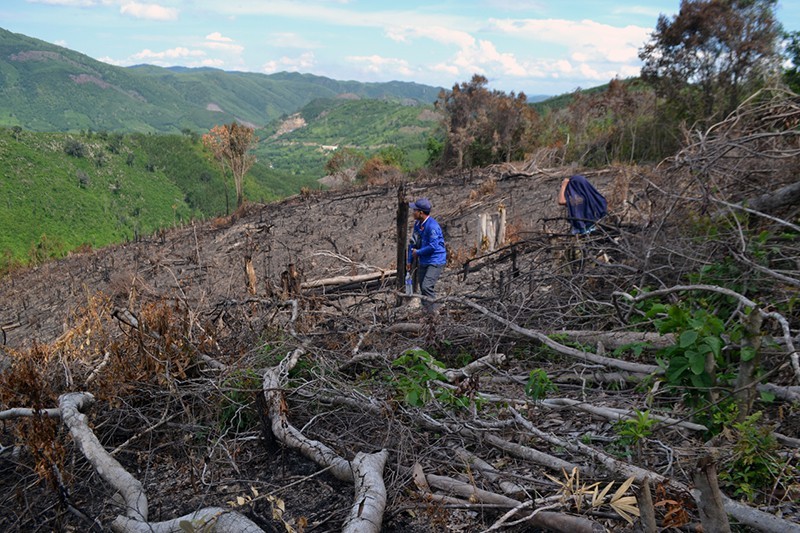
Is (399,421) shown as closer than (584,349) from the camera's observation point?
Yes

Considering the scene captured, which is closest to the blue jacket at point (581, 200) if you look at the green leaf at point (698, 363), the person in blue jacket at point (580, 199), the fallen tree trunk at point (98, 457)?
the person in blue jacket at point (580, 199)

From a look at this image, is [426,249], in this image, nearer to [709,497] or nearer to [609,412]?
[609,412]

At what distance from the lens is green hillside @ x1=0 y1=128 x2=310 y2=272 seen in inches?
1700

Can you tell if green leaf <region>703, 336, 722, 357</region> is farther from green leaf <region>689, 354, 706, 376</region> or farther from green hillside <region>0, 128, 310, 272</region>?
green hillside <region>0, 128, 310, 272</region>

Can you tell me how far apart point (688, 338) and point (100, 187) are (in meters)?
59.5

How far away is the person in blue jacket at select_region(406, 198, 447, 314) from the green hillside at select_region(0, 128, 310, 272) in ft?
114

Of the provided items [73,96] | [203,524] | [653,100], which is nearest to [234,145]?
[653,100]

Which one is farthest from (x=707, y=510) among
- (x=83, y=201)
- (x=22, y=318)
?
(x=83, y=201)

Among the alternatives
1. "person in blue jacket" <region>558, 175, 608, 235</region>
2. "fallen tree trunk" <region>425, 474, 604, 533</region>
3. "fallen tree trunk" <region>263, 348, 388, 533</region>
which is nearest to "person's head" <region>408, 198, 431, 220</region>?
"person in blue jacket" <region>558, 175, 608, 235</region>

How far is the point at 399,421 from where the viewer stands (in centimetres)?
271

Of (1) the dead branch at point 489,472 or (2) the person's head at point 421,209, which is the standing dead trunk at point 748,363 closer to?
(1) the dead branch at point 489,472

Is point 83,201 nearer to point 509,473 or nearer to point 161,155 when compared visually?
point 161,155

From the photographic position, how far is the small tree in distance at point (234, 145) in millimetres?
20500

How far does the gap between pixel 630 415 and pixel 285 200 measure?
52.4 feet
